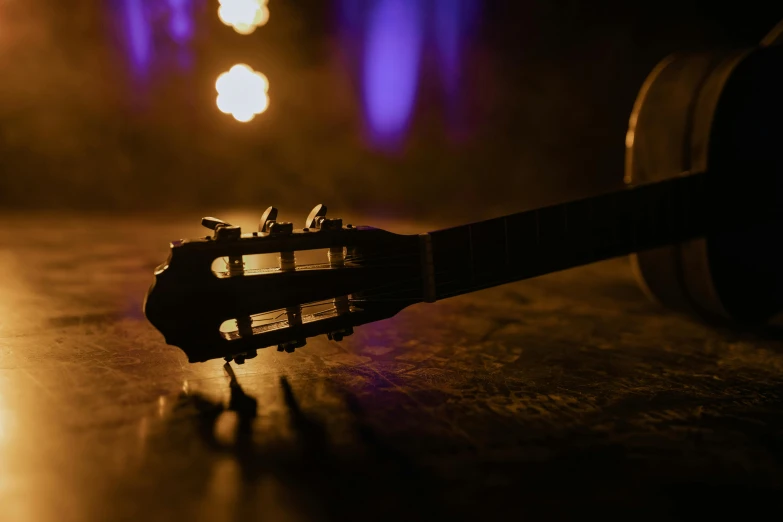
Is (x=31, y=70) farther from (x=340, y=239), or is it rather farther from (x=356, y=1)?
(x=340, y=239)

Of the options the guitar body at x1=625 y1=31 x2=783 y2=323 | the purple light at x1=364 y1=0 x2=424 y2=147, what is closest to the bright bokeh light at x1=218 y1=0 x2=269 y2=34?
the purple light at x1=364 y1=0 x2=424 y2=147

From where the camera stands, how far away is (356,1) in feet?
14.9

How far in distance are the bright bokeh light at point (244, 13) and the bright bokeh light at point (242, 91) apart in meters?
0.30

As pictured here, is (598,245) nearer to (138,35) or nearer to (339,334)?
(339,334)

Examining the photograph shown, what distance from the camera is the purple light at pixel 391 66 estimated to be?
441 centimetres

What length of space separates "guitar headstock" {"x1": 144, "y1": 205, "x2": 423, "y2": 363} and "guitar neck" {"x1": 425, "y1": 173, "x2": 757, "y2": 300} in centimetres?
9

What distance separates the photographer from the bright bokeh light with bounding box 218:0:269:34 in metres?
4.68

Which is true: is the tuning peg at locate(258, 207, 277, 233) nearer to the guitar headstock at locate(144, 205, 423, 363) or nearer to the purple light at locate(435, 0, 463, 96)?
the guitar headstock at locate(144, 205, 423, 363)

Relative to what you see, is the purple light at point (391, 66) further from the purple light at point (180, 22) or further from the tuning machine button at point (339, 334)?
the tuning machine button at point (339, 334)

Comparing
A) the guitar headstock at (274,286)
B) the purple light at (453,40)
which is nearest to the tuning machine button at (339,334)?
the guitar headstock at (274,286)

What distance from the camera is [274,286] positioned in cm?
115

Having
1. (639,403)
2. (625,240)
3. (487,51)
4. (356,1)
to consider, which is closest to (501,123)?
(487,51)

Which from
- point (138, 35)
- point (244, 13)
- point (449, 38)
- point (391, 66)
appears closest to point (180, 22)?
point (138, 35)

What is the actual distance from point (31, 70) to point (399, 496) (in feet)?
17.2
